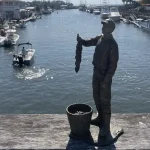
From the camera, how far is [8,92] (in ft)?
64.4

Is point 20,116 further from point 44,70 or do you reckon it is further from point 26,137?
point 44,70

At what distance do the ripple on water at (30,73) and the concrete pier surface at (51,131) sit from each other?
16.2 m

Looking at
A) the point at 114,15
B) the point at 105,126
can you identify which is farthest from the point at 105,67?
the point at 114,15

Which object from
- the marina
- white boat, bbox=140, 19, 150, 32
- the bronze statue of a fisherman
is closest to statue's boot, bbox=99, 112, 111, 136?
the bronze statue of a fisherman

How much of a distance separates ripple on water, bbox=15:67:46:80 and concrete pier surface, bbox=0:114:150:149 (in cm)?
1622

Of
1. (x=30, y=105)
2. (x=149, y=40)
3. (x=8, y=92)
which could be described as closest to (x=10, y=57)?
(x=8, y=92)

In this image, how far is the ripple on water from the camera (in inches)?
911

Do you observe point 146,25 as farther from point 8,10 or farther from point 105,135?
point 105,135

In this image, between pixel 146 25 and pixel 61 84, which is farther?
pixel 146 25

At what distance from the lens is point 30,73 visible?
2422 centimetres

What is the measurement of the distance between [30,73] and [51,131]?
18.4 metres

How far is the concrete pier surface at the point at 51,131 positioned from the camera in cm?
556

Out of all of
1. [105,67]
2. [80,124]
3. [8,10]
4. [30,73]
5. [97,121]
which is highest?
[105,67]

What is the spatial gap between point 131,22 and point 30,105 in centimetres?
5722
